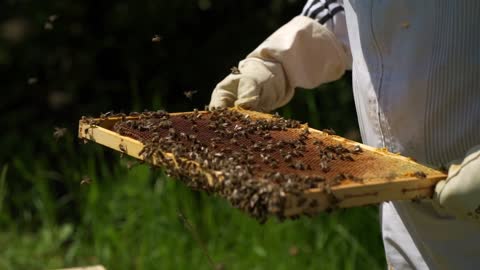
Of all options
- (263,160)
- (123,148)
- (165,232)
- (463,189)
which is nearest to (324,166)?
(263,160)

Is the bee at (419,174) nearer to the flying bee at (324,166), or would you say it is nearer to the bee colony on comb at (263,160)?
the bee colony on comb at (263,160)

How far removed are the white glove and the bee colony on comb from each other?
142 mm

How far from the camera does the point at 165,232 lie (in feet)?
15.4

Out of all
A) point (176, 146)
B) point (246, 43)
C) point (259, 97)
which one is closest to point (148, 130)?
point (176, 146)

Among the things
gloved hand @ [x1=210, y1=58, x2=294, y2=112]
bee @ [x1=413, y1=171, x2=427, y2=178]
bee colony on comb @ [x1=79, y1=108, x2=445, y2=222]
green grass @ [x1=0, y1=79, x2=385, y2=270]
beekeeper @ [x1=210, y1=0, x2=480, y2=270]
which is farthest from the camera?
green grass @ [x1=0, y1=79, x2=385, y2=270]

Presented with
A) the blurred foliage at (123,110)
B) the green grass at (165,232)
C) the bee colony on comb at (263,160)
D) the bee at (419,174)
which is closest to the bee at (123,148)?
the bee colony on comb at (263,160)

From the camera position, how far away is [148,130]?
2568mm

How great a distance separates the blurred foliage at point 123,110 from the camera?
4641 millimetres

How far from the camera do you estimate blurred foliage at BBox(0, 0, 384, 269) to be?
4641 mm

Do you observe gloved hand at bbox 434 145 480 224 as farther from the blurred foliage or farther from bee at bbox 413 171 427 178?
the blurred foliage

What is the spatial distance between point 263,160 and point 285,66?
2.70 feet

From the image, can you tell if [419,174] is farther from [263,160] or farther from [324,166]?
[263,160]

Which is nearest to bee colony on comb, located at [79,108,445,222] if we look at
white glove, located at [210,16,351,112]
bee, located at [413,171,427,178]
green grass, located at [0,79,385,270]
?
bee, located at [413,171,427,178]

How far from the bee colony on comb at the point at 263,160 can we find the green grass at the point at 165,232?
183 centimetres
